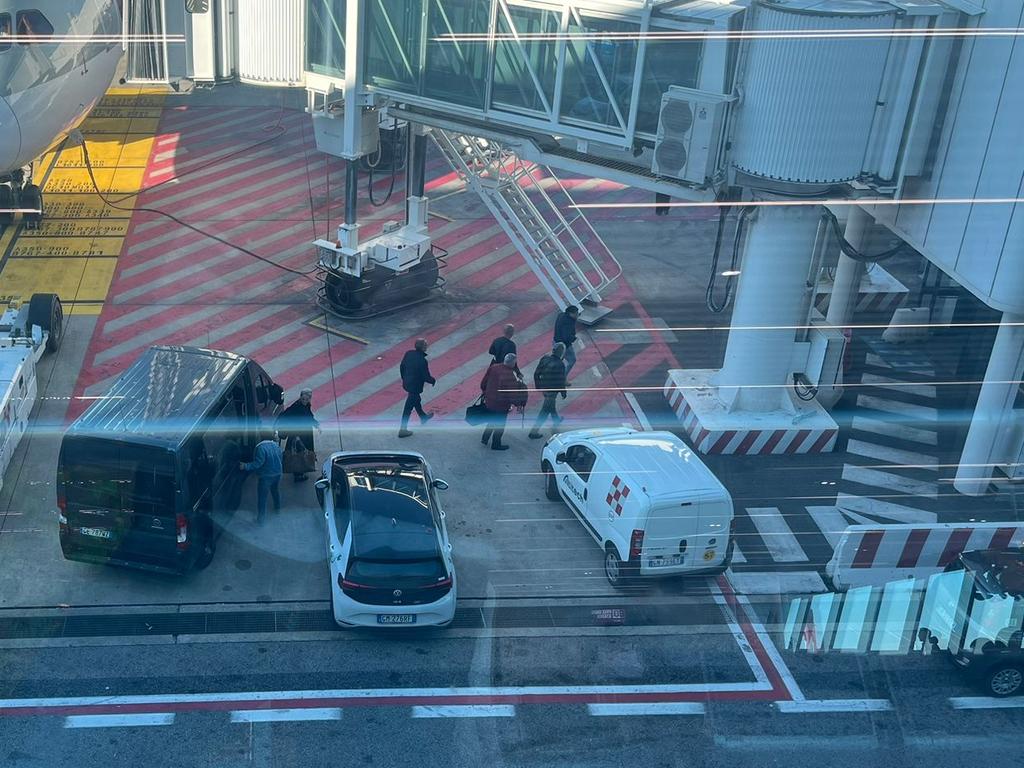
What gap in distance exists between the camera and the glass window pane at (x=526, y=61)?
639 inches

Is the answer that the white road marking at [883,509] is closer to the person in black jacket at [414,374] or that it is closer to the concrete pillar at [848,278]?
the concrete pillar at [848,278]

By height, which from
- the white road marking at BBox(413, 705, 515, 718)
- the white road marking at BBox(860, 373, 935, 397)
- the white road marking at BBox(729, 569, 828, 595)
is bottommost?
the white road marking at BBox(413, 705, 515, 718)

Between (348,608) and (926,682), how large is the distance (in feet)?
19.7

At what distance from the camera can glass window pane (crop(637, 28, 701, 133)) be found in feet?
50.2

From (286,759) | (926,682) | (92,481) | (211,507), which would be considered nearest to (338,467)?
(211,507)

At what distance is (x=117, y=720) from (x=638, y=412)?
8.76 metres

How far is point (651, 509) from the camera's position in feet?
42.4

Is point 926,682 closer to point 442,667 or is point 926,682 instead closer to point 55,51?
point 442,667

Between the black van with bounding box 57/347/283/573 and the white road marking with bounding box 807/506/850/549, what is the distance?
733 cm

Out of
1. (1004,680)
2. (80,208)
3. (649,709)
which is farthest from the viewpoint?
(80,208)

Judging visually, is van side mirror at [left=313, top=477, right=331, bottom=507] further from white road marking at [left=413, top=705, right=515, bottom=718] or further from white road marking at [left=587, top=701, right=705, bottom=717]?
white road marking at [left=587, top=701, right=705, bottom=717]

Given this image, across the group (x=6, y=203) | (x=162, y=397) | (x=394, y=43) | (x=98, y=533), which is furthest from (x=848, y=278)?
(x=6, y=203)

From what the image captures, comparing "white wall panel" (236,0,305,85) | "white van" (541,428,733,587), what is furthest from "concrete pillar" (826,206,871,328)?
"white wall panel" (236,0,305,85)

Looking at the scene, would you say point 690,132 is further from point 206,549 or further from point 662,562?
point 206,549
